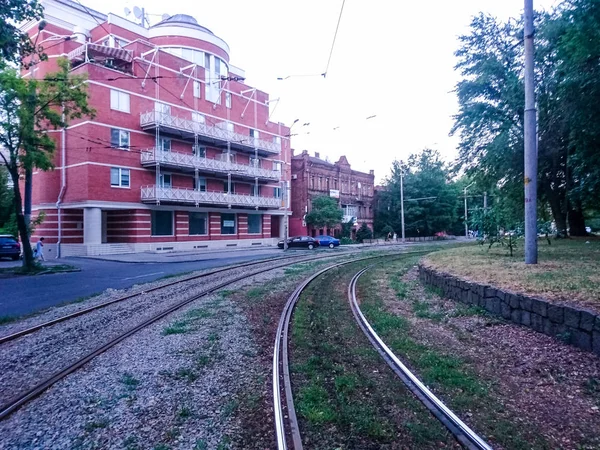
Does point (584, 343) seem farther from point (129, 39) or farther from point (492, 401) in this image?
point (129, 39)

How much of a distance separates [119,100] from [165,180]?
751 cm

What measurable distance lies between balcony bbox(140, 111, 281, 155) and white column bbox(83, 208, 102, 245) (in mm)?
8358

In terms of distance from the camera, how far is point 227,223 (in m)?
40.9

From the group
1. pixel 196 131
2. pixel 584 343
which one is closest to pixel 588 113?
pixel 584 343

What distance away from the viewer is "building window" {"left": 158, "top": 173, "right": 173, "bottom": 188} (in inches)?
1367

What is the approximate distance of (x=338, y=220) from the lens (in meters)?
48.0

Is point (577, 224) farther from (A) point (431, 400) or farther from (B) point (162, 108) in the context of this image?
(B) point (162, 108)

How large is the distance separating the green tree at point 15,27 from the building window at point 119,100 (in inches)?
862

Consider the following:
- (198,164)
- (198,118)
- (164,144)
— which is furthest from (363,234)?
(164,144)

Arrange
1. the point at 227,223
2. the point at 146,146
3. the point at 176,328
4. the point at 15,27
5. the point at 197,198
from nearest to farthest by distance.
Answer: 1. the point at 176,328
2. the point at 15,27
3. the point at 146,146
4. the point at 197,198
5. the point at 227,223

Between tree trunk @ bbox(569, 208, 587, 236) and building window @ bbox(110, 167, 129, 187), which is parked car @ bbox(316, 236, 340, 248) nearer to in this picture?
building window @ bbox(110, 167, 129, 187)

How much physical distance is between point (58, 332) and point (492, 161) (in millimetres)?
22778

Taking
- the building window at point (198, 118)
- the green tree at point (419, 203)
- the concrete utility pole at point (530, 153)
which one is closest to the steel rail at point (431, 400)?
the concrete utility pole at point (530, 153)

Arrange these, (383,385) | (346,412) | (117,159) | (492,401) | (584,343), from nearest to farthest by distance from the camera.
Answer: (346,412) < (492,401) < (383,385) < (584,343) < (117,159)
